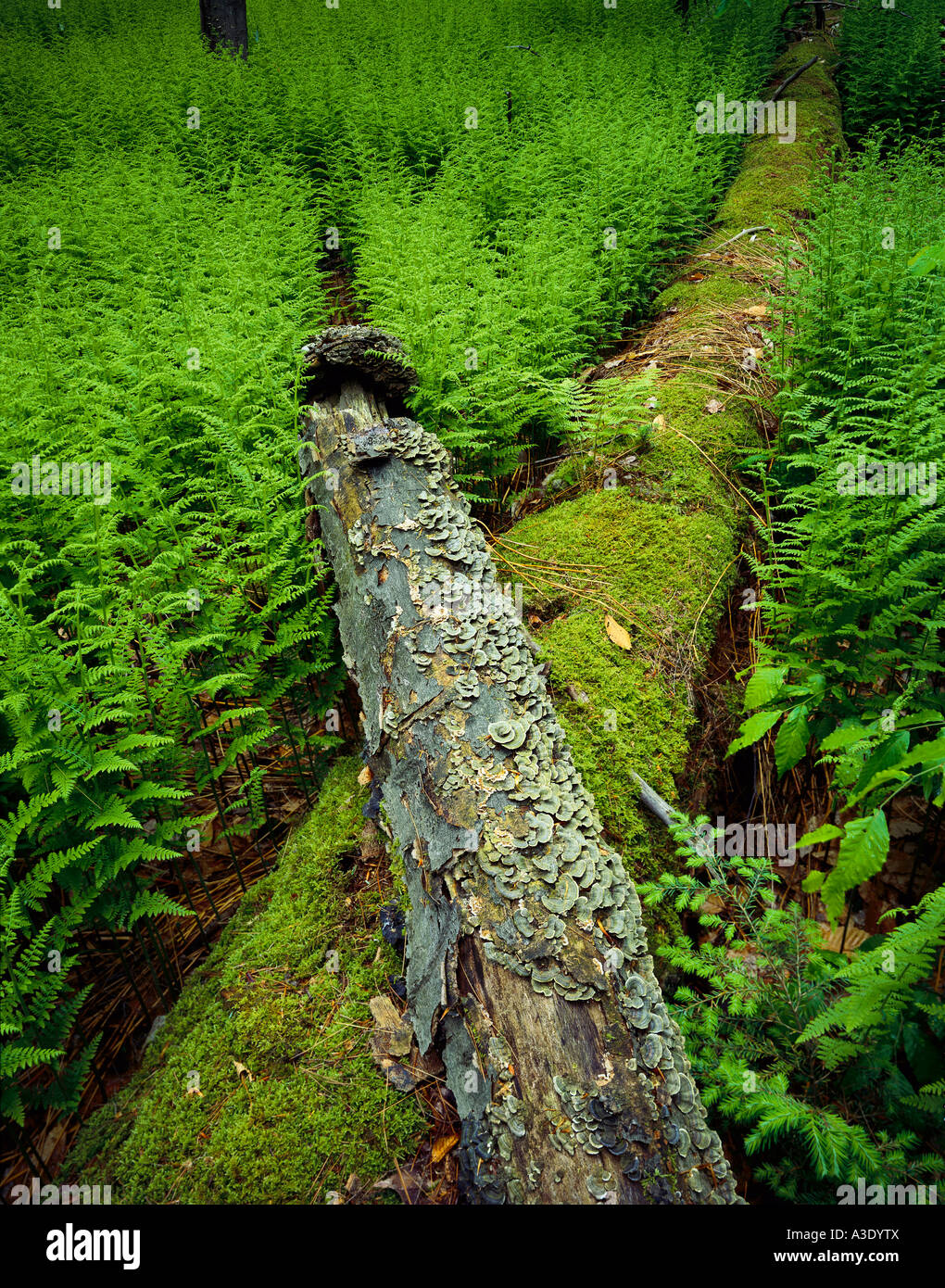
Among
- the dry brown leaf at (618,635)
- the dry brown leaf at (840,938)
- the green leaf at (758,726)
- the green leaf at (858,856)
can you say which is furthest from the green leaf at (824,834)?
the dry brown leaf at (618,635)

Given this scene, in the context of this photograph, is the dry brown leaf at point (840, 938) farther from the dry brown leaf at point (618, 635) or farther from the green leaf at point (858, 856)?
the dry brown leaf at point (618, 635)

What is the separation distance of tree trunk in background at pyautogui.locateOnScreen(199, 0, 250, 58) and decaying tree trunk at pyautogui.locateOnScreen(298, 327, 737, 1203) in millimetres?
14589

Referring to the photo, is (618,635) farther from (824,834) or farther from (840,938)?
(840,938)

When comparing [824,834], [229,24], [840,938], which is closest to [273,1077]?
[824,834]

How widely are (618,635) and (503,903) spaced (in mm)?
1642

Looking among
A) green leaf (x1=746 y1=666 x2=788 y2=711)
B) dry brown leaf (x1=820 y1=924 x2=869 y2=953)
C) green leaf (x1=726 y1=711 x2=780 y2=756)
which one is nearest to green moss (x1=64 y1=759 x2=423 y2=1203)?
green leaf (x1=726 y1=711 x2=780 y2=756)

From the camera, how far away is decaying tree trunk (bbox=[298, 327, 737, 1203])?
1.70 metres

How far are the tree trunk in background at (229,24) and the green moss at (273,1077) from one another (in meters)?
16.0

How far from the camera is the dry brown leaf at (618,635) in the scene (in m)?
3.24

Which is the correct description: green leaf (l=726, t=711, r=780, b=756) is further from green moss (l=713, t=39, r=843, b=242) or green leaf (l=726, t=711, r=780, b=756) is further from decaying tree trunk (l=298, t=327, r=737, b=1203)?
green moss (l=713, t=39, r=843, b=242)

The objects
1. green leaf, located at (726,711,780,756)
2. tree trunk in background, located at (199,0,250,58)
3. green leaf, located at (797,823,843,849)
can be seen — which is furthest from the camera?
tree trunk in background, located at (199,0,250,58)

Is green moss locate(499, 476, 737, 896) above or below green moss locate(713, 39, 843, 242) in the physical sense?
below

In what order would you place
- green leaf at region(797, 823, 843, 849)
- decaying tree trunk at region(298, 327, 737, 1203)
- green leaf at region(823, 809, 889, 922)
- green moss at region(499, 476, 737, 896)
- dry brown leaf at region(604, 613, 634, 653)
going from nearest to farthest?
decaying tree trunk at region(298, 327, 737, 1203)
green leaf at region(823, 809, 889, 922)
green leaf at region(797, 823, 843, 849)
green moss at region(499, 476, 737, 896)
dry brown leaf at region(604, 613, 634, 653)
